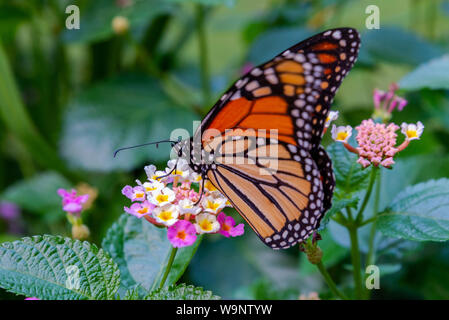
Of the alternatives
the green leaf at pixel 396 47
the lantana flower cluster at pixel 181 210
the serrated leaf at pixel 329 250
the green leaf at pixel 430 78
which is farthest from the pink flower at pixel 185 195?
the green leaf at pixel 396 47

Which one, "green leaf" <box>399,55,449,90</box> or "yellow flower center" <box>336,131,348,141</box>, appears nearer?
"yellow flower center" <box>336,131,348,141</box>

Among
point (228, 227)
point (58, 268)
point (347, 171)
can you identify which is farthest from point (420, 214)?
point (58, 268)

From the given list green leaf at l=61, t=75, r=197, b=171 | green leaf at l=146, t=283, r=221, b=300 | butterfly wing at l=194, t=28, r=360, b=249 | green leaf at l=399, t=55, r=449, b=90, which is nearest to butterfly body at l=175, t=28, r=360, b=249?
butterfly wing at l=194, t=28, r=360, b=249

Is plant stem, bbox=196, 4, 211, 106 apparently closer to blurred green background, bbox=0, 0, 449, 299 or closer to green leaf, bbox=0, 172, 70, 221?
blurred green background, bbox=0, 0, 449, 299

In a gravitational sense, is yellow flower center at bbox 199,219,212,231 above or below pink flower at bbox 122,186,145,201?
below

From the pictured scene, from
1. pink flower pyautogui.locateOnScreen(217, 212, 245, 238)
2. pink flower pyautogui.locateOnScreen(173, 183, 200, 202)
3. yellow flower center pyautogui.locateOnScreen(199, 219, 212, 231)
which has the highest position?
pink flower pyautogui.locateOnScreen(173, 183, 200, 202)
